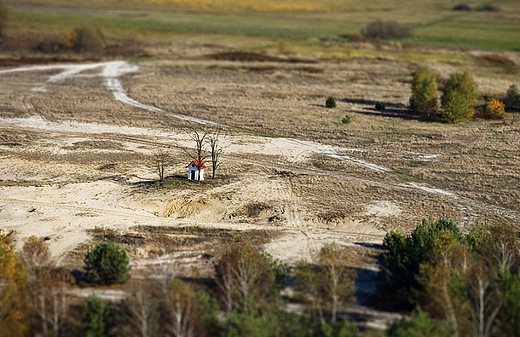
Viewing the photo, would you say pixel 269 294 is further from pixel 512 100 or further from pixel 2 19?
pixel 2 19

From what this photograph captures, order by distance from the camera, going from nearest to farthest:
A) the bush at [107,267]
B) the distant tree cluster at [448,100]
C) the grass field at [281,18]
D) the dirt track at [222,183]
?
1. the bush at [107,267]
2. the dirt track at [222,183]
3. the distant tree cluster at [448,100]
4. the grass field at [281,18]

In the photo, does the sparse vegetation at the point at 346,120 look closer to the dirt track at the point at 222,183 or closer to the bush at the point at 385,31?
the dirt track at the point at 222,183

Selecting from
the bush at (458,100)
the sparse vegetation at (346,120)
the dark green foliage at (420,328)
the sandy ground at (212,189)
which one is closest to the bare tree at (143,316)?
the sandy ground at (212,189)

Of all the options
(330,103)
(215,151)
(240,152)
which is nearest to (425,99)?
(330,103)

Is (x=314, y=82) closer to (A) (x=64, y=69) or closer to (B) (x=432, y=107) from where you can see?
(B) (x=432, y=107)

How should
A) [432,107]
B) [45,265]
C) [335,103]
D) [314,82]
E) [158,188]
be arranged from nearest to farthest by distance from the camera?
1. [45,265]
2. [158,188]
3. [432,107]
4. [335,103]
5. [314,82]

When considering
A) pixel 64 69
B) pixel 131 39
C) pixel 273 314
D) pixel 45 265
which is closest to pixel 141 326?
pixel 273 314
